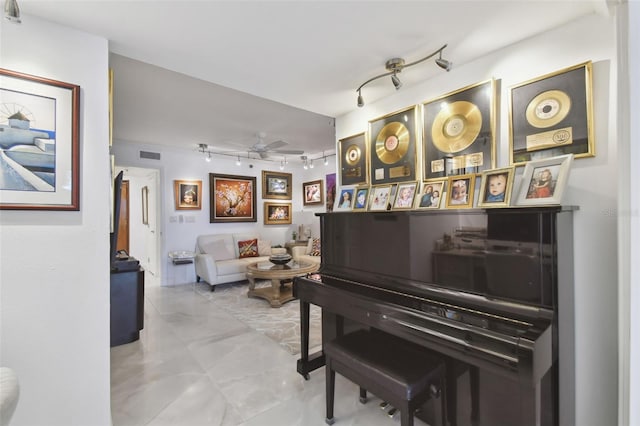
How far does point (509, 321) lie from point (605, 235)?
711mm

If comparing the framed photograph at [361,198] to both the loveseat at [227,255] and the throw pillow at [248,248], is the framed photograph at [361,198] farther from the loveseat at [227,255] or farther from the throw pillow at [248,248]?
the throw pillow at [248,248]

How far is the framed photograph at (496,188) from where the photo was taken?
1603mm

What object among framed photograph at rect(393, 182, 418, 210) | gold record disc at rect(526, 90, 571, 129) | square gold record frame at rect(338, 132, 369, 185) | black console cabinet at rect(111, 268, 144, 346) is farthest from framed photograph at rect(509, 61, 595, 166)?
black console cabinet at rect(111, 268, 144, 346)

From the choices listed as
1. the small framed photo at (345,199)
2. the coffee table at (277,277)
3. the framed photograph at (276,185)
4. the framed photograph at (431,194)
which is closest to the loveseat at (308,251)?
the coffee table at (277,277)

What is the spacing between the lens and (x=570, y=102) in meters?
1.59

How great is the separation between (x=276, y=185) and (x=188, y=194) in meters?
1.95

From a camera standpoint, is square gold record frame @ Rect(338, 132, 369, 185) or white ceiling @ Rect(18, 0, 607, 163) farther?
square gold record frame @ Rect(338, 132, 369, 185)

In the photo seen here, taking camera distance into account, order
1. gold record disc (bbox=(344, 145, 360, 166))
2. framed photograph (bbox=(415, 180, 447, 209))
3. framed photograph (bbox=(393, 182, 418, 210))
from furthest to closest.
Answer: gold record disc (bbox=(344, 145, 360, 166)) → framed photograph (bbox=(393, 182, 418, 210)) → framed photograph (bbox=(415, 180, 447, 209))

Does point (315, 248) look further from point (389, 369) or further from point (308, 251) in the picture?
point (389, 369)

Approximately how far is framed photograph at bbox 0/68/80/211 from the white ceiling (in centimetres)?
41

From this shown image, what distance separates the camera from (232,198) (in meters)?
6.03

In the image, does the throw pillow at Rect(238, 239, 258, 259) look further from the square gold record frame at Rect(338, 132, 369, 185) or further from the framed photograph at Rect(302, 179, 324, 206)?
the square gold record frame at Rect(338, 132, 369, 185)

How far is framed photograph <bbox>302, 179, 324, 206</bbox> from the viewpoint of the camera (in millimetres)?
6439

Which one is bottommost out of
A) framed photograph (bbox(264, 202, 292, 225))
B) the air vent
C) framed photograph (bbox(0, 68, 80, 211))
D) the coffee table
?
the coffee table
